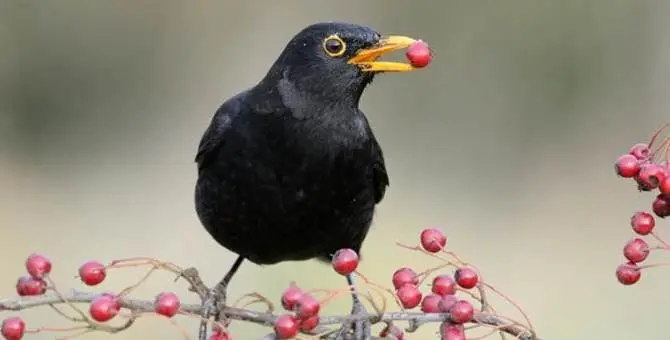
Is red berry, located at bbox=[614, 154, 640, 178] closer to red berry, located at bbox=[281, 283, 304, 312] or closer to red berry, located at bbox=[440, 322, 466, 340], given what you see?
red berry, located at bbox=[440, 322, 466, 340]

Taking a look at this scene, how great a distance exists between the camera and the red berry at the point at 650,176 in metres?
2.50

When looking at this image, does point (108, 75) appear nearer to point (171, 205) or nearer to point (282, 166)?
point (171, 205)

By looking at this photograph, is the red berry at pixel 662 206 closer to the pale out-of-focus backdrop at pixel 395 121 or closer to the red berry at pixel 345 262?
the red berry at pixel 345 262

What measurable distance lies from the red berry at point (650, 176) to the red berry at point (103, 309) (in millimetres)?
1091

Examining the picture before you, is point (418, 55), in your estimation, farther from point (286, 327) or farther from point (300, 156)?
point (286, 327)

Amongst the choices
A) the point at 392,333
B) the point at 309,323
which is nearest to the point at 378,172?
the point at 392,333

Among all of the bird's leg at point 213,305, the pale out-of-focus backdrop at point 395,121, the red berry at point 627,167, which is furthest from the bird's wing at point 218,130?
the pale out-of-focus backdrop at point 395,121

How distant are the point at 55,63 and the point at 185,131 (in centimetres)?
165

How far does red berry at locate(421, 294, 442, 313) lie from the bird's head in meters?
1.08

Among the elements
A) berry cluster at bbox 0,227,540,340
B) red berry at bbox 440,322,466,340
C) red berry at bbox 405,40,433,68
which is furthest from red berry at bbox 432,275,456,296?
red berry at bbox 405,40,433,68

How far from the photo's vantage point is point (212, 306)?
3422 millimetres

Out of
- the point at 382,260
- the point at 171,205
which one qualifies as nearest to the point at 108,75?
the point at 171,205

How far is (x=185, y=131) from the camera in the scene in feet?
33.8

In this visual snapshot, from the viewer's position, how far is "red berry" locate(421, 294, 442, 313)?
2656 millimetres
